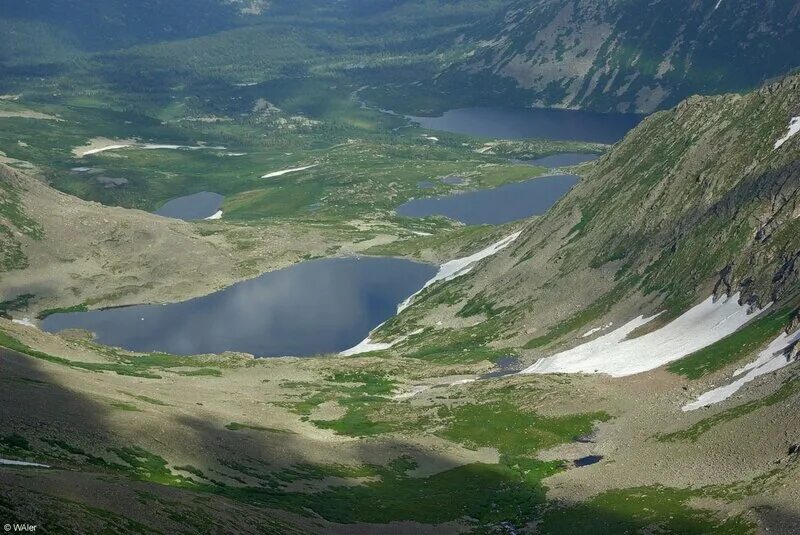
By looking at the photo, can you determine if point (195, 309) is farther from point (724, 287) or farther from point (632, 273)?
point (724, 287)

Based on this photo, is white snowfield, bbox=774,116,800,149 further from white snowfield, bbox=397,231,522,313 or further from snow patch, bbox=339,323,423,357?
white snowfield, bbox=397,231,522,313

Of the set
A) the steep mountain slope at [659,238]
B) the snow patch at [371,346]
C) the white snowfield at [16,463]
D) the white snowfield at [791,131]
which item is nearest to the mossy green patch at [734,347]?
the steep mountain slope at [659,238]

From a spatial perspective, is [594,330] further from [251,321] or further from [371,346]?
[251,321]

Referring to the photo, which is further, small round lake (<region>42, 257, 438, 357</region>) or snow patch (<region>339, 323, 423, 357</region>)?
small round lake (<region>42, 257, 438, 357</region>)

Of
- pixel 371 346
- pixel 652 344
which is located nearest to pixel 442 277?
pixel 371 346

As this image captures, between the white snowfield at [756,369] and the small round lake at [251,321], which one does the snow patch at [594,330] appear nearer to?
the white snowfield at [756,369]

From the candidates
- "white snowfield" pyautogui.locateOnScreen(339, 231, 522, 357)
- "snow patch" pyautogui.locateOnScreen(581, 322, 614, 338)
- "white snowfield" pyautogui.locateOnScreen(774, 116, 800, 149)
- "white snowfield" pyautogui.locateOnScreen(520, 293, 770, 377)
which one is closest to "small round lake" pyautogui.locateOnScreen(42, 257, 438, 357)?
"white snowfield" pyautogui.locateOnScreen(339, 231, 522, 357)
